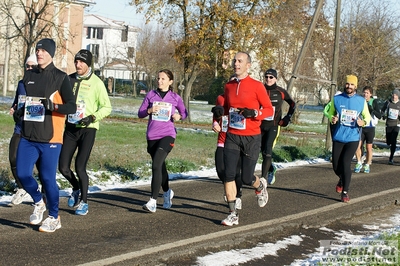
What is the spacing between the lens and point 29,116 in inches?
296

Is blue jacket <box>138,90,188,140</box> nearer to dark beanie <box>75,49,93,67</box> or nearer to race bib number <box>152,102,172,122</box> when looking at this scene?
race bib number <box>152,102,172,122</box>

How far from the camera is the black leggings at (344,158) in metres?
11.5

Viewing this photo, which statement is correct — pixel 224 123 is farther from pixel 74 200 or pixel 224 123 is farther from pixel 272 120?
pixel 272 120

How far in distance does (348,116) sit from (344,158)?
71cm

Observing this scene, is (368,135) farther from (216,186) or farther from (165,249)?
(165,249)

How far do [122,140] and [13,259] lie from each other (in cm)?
1528

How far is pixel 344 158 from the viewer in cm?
1148

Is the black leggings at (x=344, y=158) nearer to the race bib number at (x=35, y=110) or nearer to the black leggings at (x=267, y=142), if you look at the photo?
the black leggings at (x=267, y=142)

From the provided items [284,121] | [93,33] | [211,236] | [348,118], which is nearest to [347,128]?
[348,118]

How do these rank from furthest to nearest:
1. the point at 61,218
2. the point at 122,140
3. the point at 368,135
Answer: the point at 122,140, the point at 368,135, the point at 61,218

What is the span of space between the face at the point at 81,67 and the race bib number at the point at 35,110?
57.3 inches

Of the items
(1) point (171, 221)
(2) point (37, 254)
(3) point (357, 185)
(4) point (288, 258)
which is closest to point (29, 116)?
(2) point (37, 254)

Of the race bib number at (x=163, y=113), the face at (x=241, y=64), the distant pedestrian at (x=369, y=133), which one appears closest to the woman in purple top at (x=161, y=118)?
the race bib number at (x=163, y=113)

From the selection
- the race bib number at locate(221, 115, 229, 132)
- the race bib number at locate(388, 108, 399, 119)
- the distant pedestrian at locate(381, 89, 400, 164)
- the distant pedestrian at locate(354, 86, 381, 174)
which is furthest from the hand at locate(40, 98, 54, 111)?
the race bib number at locate(388, 108, 399, 119)
